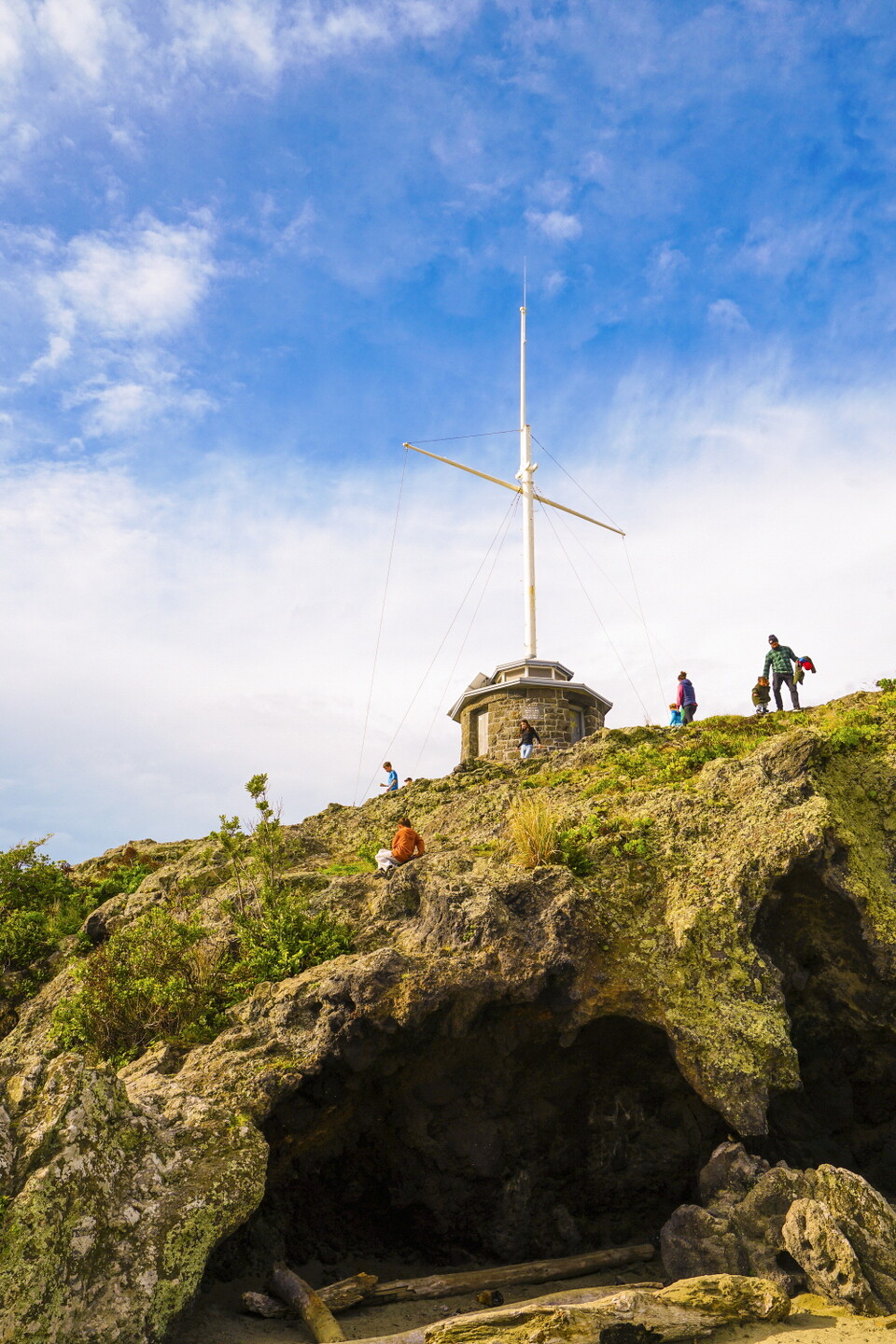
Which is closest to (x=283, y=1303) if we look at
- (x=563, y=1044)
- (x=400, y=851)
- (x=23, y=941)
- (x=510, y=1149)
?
(x=510, y=1149)

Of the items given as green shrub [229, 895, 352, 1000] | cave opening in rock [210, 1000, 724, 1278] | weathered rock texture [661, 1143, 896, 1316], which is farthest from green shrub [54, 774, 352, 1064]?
weathered rock texture [661, 1143, 896, 1316]

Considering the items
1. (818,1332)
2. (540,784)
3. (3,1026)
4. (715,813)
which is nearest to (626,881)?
(715,813)

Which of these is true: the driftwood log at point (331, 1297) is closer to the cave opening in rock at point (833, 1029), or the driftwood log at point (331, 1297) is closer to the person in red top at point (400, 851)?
the person in red top at point (400, 851)

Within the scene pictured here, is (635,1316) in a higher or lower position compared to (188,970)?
lower

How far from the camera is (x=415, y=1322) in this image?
36.9 ft

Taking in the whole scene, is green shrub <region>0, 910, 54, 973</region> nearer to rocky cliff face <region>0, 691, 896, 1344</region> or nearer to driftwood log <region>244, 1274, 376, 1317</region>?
rocky cliff face <region>0, 691, 896, 1344</region>

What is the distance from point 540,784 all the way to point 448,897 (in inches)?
353

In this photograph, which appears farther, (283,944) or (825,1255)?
(283,944)

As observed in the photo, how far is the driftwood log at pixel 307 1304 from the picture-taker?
10.3 metres

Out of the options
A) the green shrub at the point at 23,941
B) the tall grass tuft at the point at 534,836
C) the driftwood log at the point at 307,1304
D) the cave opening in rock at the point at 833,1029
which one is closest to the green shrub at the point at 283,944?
the tall grass tuft at the point at 534,836

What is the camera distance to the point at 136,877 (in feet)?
76.1

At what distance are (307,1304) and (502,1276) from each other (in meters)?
3.04

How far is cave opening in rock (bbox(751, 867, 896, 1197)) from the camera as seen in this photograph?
13.6 metres

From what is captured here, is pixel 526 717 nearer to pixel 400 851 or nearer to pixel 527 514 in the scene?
pixel 527 514
